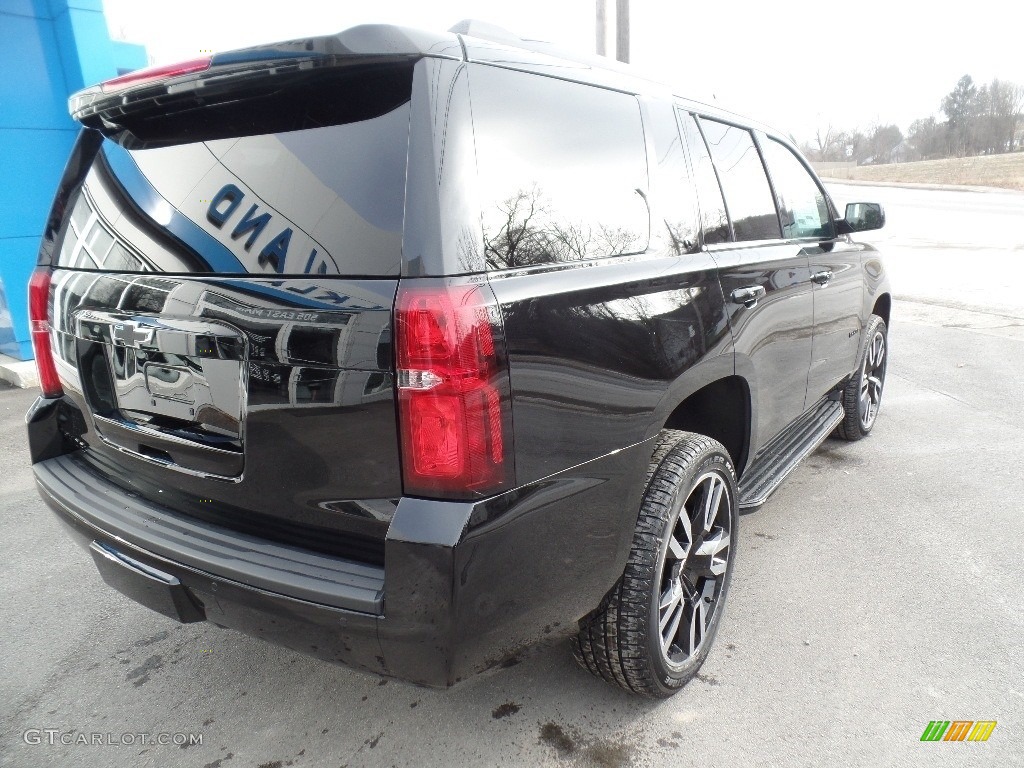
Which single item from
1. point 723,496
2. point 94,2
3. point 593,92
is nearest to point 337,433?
point 593,92

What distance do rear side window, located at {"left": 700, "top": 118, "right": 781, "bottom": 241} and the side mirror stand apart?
2.86 ft

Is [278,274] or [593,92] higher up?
[593,92]

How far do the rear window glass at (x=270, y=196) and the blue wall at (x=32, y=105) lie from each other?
572 cm

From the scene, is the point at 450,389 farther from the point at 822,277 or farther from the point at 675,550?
the point at 822,277

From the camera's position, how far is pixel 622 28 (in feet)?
31.7

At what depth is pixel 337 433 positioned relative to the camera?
1657 mm

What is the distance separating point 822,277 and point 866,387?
172cm

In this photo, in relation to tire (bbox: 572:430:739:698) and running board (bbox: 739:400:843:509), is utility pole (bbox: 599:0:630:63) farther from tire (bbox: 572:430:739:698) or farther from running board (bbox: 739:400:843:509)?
tire (bbox: 572:430:739:698)

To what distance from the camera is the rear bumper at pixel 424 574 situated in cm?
156

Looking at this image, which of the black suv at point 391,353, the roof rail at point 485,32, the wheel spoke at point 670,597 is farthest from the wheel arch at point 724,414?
the roof rail at point 485,32

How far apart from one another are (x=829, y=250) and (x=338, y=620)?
308cm

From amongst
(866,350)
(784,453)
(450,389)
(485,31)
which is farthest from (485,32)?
(866,350)

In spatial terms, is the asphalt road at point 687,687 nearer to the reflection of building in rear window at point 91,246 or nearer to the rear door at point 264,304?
the rear door at point 264,304

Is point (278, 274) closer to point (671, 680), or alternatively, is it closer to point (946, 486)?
point (671, 680)
